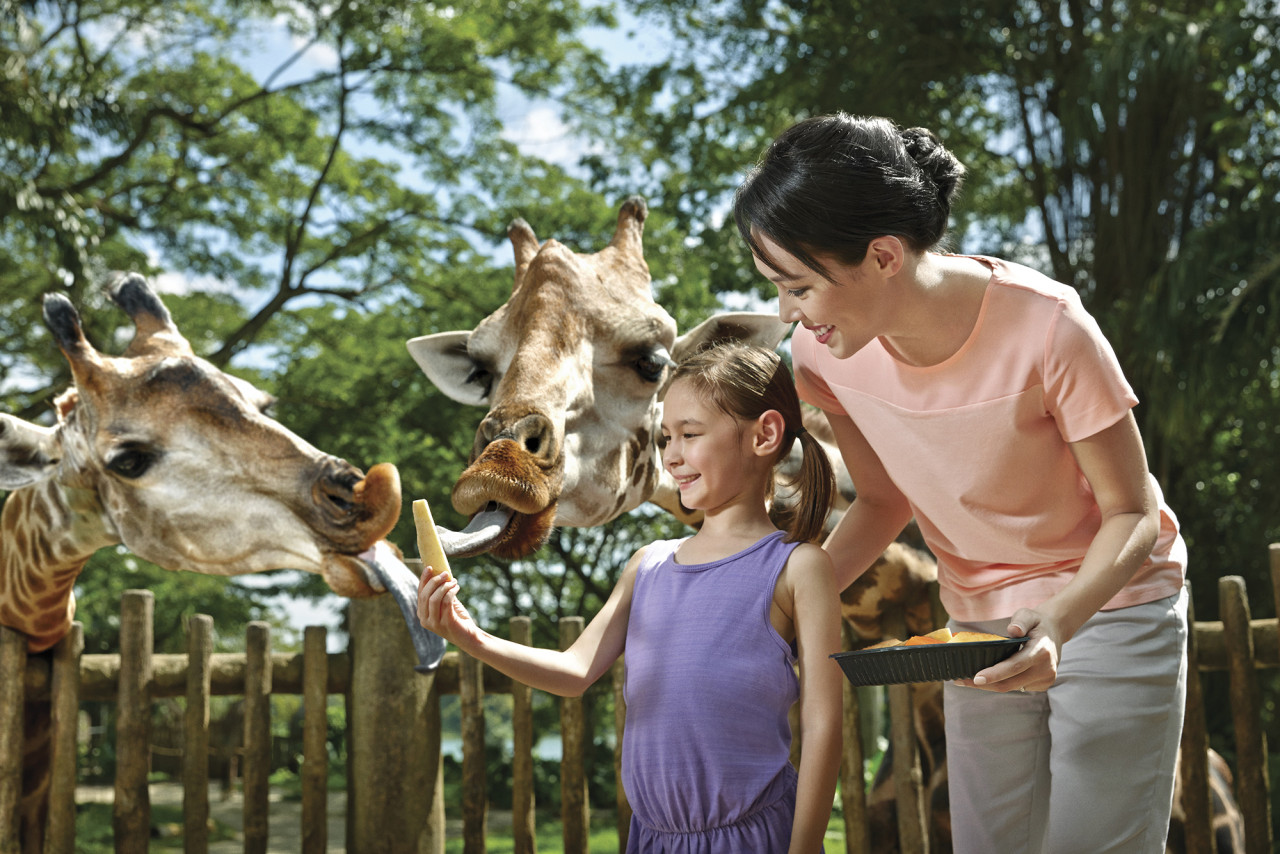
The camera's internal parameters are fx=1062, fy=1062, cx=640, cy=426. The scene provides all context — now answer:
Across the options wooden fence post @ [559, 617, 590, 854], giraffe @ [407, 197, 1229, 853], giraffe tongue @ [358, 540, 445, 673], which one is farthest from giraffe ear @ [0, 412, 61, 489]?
wooden fence post @ [559, 617, 590, 854]

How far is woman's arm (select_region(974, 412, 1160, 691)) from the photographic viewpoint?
1677 mm

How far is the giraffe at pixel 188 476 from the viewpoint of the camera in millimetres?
3104

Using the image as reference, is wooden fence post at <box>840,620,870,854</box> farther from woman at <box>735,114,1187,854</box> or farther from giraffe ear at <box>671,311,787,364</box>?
woman at <box>735,114,1187,854</box>

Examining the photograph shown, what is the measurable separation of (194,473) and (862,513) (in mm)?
1969

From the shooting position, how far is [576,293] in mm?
3121

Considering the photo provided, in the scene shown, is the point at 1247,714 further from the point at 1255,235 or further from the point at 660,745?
the point at 1255,235

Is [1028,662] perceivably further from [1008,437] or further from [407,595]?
[407,595]

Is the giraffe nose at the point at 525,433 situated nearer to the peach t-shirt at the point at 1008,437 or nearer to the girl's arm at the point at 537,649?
the girl's arm at the point at 537,649

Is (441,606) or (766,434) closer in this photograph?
(441,606)

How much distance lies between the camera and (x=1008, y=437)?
2205 millimetres

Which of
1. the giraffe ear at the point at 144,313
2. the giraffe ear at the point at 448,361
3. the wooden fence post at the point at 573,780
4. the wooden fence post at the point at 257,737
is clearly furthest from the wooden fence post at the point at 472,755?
the giraffe ear at the point at 144,313

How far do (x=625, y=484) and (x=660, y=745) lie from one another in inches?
40.7

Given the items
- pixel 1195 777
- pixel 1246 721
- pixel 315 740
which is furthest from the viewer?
pixel 315 740

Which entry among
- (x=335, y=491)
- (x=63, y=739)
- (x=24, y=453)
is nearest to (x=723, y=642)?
(x=335, y=491)
